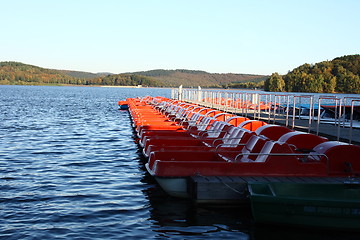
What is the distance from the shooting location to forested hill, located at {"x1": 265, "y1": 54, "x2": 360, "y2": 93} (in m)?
142

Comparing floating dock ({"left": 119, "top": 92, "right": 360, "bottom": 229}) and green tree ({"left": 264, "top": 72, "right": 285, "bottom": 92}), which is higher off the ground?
floating dock ({"left": 119, "top": 92, "right": 360, "bottom": 229})

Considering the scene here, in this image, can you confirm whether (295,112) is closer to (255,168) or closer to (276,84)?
(255,168)

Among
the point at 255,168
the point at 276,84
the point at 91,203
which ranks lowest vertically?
the point at 276,84

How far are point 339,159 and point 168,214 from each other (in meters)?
3.75

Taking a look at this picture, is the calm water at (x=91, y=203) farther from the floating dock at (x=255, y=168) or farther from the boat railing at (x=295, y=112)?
the boat railing at (x=295, y=112)

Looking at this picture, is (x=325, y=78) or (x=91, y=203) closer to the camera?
(x=91, y=203)

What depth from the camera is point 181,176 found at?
34.0 feet

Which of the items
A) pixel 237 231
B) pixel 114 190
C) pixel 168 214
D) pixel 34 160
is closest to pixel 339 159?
pixel 237 231

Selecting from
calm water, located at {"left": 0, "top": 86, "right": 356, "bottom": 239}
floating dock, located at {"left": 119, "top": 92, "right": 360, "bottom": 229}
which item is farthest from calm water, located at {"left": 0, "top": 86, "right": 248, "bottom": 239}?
floating dock, located at {"left": 119, "top": 92, "right": 360, "bottom": 229}

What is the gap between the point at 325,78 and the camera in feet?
489

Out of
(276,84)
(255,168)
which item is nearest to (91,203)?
(255,168)

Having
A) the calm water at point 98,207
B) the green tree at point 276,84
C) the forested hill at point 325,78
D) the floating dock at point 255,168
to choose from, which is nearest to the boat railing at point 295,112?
the floating dock at point 255,168

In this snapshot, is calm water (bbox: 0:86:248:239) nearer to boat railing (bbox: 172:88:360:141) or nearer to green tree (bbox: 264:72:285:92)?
boat railing (bbox: 172:88:360:141)

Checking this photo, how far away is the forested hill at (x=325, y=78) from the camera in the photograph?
467 feet
